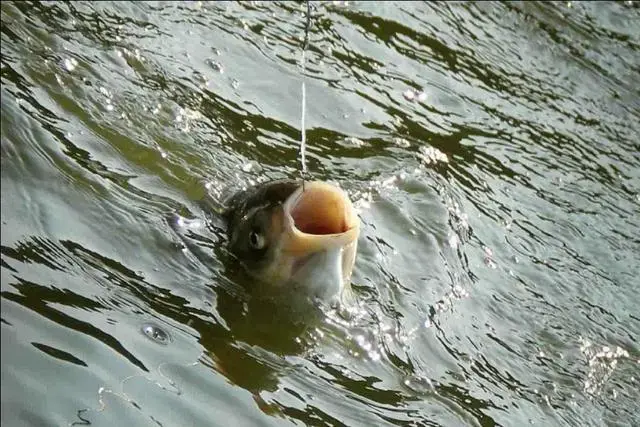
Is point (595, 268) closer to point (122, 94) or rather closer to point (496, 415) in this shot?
point (496, 415)

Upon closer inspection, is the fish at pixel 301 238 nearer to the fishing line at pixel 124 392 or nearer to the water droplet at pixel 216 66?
the fishing line at pixel 124 392

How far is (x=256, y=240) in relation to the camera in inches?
210

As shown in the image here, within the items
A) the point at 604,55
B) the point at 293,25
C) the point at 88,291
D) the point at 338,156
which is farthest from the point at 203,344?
the point at 604,55

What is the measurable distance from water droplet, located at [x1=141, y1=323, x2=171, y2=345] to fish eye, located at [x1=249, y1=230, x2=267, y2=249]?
0.75 metres

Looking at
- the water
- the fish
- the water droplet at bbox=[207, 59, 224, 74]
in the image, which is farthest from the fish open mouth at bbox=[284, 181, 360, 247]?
the water droplet at bbox=[207, 59, 224, 74]

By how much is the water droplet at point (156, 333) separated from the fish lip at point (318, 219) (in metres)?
0.71

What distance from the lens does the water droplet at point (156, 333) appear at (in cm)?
464

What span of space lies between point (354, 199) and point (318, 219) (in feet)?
4.02

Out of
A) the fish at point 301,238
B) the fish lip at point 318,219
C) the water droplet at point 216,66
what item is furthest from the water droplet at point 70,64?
the fish lip at point 318,219

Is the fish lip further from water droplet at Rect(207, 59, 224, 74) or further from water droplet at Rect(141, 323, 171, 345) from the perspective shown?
water droplet at Rect(207, 59, 224, 74)

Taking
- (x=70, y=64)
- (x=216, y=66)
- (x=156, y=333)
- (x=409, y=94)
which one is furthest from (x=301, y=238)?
(x=409, y=94)

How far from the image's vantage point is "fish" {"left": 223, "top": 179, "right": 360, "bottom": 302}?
5074 millimetres

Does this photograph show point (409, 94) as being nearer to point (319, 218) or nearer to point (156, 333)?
point (319, 218)

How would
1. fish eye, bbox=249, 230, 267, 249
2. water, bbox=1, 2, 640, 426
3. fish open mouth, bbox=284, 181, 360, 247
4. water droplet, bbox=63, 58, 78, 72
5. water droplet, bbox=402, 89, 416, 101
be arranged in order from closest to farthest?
A: water, bbox=1, 2, 640, 426 → fish open mouth, bbox=284, 181, 360, 247 → fish eye, bbox=249, 230, 267, 249 → water droplet, bbox=63, 58, 78, 72 → water droplet, bbox=402, 89, 416, 101
